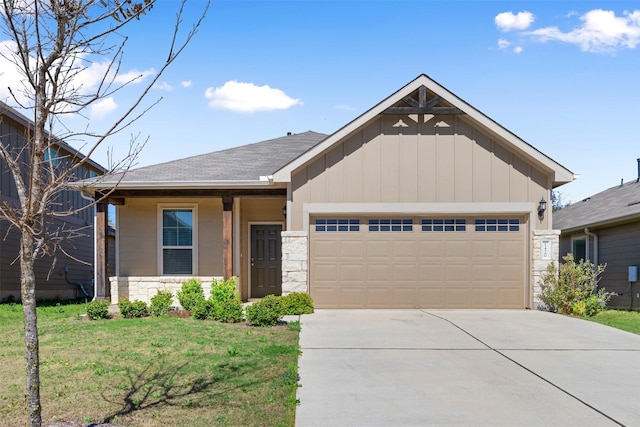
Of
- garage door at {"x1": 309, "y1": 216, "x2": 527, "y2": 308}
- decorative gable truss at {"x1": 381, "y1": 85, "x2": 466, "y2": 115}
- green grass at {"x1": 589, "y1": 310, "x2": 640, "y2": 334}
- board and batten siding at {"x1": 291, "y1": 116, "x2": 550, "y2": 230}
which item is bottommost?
green grass at {"x1": 589, "y1": 310, "x2": 640, "y2": 334}

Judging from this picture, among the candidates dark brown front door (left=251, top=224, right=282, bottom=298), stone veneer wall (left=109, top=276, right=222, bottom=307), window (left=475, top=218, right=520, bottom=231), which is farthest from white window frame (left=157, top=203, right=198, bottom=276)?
window (left=475, top=218, right=520, bottom=231)

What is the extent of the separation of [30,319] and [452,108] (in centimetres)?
1027

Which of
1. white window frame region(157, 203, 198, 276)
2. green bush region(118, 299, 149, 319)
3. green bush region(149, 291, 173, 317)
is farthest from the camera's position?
white window frame region(157, 203, 198, 276)

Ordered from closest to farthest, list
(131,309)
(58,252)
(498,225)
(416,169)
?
1. (131,309)
2. (416,169)
3. (498,225)
4. (58,252)

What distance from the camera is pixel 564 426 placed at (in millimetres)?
5016

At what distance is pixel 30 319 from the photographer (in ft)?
13.4

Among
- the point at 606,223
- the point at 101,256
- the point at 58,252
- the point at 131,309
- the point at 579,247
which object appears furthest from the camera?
the point at 58,252

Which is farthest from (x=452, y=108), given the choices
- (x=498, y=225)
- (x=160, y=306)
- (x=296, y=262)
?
(x=160, y=306)

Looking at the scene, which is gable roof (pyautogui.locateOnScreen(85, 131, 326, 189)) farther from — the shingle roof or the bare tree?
the bare tree

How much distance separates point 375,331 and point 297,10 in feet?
20.7

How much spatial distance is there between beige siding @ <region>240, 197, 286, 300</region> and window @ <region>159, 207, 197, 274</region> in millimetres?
1255

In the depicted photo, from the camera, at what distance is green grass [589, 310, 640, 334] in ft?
34.9

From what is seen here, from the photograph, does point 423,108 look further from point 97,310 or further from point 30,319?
point 30,319

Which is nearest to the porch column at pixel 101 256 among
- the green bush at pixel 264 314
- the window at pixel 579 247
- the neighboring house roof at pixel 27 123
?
the neighboring house roof at pixel 27 123
